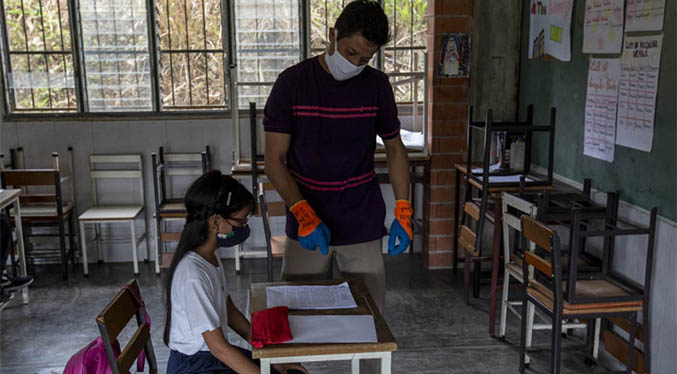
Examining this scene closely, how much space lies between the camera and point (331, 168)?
82.4 inches

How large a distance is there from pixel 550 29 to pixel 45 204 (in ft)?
11.6

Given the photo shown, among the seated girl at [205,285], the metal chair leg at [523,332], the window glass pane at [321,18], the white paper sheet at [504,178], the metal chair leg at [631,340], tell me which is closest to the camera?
the seated girl at [205,285]

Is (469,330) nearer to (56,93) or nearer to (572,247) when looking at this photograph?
(572,247)

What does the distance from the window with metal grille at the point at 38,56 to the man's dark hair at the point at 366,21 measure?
10.4 feet

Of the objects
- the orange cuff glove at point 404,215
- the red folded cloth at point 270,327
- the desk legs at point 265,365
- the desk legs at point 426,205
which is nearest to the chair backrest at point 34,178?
the desk legs at point 426,205

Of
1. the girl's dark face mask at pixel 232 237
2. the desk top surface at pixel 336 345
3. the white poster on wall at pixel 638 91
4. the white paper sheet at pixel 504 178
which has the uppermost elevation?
the white poster on wall at pixel 638 91

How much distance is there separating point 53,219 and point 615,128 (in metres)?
3.48

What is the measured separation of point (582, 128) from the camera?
10.7 ft

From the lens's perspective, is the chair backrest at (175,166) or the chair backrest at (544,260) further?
the chair backrest at (175,166)

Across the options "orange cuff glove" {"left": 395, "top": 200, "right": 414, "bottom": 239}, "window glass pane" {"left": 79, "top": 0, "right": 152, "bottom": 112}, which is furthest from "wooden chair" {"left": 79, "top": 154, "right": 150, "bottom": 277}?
"orange cuff glove" {"left": 395, "top": 200, "right": 414, "bottom": 239}

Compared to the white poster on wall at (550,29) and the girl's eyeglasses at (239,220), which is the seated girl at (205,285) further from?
the white poster on wall at (550,29)

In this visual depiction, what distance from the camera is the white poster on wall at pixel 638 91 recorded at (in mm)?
2619

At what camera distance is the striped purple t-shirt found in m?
2.05

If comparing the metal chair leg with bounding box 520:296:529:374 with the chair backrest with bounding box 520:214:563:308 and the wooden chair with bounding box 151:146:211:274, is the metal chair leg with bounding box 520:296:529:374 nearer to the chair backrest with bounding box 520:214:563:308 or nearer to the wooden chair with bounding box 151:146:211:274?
the chair backrest with bounding box 520:214:563:308
